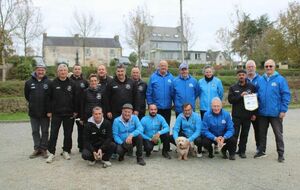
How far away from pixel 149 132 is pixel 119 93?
1.10m

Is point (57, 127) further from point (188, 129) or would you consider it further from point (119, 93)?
point (188, 129)

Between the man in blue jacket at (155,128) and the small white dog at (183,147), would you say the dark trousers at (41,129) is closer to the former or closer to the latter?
the man in blue jacket at (155,128)

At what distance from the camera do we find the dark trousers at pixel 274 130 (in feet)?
23.4

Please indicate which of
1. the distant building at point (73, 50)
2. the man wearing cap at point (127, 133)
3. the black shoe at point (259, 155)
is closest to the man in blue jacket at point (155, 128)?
the man wearing cap at point (127, 133)

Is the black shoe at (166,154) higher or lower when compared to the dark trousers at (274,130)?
lower

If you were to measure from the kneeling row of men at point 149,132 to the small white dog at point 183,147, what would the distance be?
0.14 metres

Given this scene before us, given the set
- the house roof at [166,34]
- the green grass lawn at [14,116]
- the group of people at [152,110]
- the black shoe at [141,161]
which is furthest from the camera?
the house roof at [166,34]

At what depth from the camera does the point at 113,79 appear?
24.9ft

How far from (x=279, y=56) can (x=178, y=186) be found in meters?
32.0

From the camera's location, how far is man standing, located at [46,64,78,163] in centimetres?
731

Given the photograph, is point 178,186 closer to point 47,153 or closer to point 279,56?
point 47,153

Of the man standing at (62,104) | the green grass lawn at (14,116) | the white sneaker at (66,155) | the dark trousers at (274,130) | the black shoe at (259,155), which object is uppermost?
the man standing at (62,104)

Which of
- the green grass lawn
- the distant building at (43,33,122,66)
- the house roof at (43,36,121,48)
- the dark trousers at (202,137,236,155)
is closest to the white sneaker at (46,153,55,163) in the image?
the dark trousers at (202,137,236,155)

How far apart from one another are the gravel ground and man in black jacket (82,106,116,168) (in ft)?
0.69
